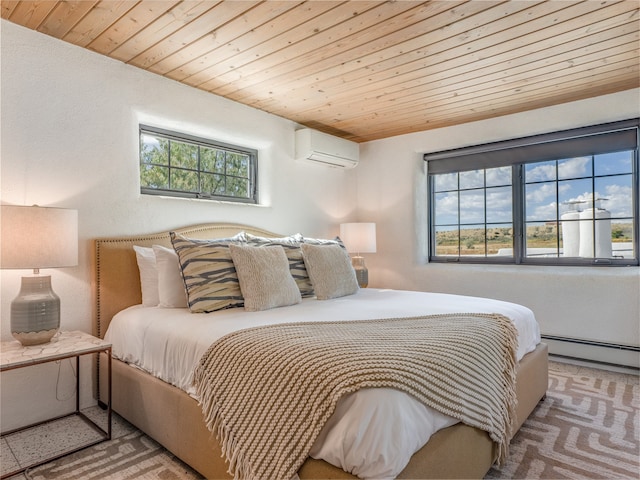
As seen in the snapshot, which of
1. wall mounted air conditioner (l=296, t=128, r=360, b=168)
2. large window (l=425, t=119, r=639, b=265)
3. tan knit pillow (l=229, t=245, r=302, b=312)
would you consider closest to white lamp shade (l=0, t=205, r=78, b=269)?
tan knit pillow (l=229, t=245, r=302, b=312)

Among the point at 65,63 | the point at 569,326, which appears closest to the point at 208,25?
the point at 65,63

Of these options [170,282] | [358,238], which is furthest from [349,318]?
[358,238]

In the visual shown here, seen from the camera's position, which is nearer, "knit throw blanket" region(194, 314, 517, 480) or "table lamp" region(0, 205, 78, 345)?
"knit throw blanket" region(194, 314, 517, 480)

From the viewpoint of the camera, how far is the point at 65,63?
232cm

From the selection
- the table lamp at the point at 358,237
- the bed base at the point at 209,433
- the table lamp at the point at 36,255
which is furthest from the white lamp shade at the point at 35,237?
the table lamp at the point at 358,237

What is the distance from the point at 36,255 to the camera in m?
1.85

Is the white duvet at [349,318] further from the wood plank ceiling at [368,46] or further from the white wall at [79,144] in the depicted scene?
the wood plank ceiling at [368,46]

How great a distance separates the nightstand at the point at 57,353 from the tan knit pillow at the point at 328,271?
51.4 inches

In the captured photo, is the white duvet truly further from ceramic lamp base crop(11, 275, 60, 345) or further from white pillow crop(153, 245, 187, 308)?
ceramic lamp base crop(11, 275, 60, 345)

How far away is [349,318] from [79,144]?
1.96m

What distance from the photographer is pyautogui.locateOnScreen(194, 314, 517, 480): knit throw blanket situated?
1.18 metres

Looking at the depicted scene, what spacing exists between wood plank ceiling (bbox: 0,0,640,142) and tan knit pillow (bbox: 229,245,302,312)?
1.27 m

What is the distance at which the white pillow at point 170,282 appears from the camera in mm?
2264

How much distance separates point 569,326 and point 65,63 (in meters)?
4.17
